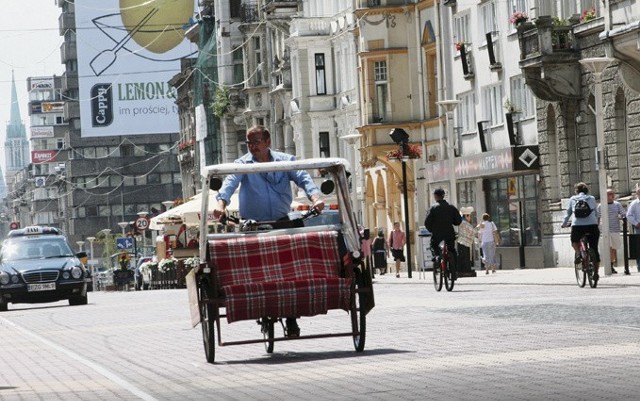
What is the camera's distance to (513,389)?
12.9m

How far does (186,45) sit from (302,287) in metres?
116

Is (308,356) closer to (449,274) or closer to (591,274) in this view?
(591,274)

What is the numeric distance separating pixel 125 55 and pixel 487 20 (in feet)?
226

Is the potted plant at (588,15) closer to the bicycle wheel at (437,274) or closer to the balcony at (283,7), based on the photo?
the bicycle wheel at (437,274)

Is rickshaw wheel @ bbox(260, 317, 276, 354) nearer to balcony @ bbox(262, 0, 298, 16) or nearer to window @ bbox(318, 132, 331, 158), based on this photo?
window @ bbox(318, 132, 331, 158)

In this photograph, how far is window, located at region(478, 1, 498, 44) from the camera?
58312 mm

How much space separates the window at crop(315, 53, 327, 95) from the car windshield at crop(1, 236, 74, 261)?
40188mm

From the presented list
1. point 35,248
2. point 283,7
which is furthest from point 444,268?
point 283,7

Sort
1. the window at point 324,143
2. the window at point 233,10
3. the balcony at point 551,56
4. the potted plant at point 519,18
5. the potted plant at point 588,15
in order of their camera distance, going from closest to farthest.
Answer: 1. the potted plant at point 588,15
2. the balcony at point 551,56
3. the potted plant at point 519,18
4. the window at point 324,143
5. the window at point 233,10

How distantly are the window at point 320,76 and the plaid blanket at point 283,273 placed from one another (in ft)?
215

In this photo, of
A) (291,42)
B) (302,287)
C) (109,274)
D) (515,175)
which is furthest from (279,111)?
(302,287)

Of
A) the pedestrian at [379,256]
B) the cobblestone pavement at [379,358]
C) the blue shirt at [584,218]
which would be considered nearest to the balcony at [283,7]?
the pedestrian at [379,256]

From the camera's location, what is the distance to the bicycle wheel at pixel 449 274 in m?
34.4

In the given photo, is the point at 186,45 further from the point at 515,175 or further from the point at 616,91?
the point at 616,91
